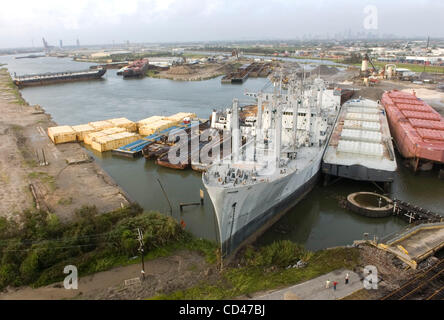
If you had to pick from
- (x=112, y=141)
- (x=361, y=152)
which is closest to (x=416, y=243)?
(x=361, y=152)

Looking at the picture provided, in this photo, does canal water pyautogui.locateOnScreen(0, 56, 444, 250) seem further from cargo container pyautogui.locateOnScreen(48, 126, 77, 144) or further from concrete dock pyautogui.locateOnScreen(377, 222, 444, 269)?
cargo container pyautogui.locateOnScreen(48, 126, 77, 144)

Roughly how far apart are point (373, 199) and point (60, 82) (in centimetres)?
9078

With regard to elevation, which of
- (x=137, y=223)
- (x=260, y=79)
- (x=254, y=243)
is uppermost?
(x=260, y=79)

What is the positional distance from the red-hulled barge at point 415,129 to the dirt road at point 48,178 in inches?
960

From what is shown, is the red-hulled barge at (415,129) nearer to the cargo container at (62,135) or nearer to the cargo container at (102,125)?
the cargo container at (102,125)

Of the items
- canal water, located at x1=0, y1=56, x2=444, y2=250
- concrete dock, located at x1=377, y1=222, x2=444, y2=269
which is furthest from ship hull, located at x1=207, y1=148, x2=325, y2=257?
concrete dock, located at x1=377, y1=222, x2=444, y2=269

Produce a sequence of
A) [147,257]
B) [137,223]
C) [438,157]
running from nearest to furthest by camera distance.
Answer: [147,257] < [137,223] < [438,157]

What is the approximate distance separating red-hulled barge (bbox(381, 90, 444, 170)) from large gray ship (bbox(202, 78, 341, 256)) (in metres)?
8.42

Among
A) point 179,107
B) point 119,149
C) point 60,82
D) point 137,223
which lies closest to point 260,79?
point 179,107

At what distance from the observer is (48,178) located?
78.4ft

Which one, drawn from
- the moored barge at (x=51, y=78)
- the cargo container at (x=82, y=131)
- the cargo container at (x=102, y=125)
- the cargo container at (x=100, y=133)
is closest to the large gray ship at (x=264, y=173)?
the cargo container at (x=100, y=133)

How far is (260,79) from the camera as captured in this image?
92500mm

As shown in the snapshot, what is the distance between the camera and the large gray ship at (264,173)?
47.9 ft
